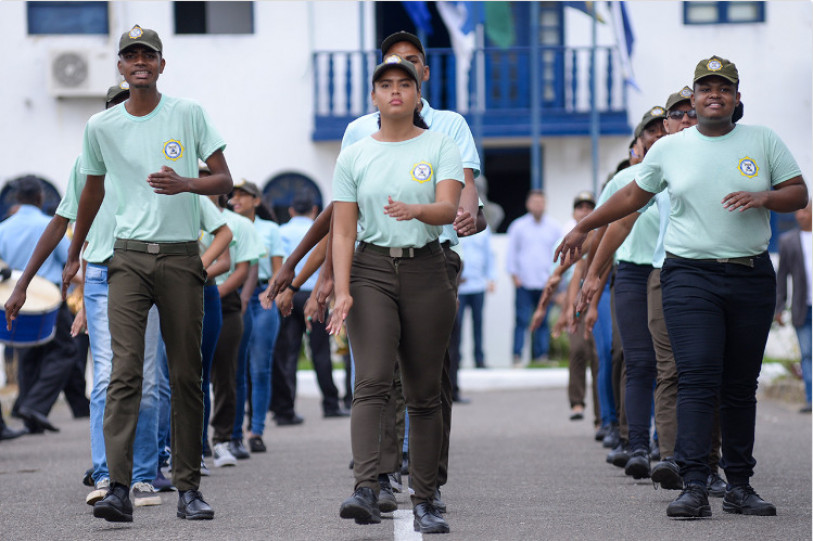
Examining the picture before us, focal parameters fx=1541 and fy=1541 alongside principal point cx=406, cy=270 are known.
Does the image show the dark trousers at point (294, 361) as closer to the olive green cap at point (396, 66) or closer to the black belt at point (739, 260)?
the black belt at point (739, 260)

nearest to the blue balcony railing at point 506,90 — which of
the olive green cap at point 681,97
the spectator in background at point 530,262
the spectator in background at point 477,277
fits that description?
the spectator in background at point 530,262

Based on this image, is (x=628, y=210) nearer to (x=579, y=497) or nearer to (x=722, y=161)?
(x=722, y=161)

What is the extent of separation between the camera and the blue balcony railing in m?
22.4

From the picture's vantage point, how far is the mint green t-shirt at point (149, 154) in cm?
723

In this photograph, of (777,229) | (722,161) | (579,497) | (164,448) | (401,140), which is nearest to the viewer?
(401,140)

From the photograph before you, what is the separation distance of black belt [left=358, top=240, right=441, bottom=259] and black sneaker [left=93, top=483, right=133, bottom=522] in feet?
5.19

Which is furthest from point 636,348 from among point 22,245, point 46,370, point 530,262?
point 530,262

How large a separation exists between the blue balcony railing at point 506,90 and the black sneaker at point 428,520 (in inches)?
618

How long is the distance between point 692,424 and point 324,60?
53.7 ft

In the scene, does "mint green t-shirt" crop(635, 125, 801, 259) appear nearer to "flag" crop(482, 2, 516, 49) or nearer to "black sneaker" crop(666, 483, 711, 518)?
"black sneaker" crop(666, 483, 711, 518)

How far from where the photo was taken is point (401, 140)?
6.71m

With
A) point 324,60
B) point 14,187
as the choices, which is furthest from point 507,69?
point 14,187

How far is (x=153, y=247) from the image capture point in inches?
284

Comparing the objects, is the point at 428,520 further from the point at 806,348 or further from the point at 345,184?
the point at 806,348
